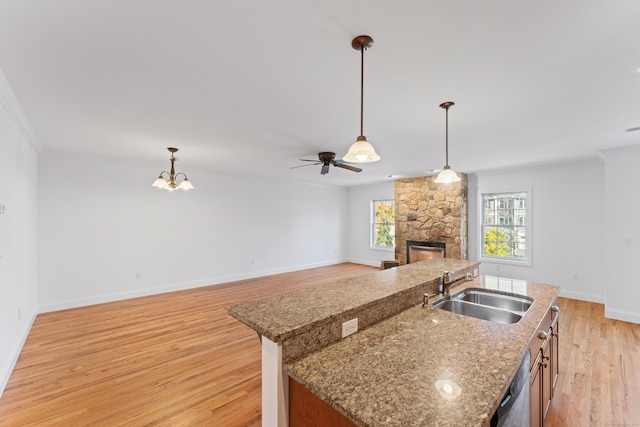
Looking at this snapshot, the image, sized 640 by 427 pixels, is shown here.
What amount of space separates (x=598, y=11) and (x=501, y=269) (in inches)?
213

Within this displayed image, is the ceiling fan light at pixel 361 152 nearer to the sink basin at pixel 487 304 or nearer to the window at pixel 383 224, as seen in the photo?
the sink basin at pixel 487 304

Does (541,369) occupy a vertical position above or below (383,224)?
below

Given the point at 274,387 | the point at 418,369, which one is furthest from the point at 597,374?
the point at 274,387

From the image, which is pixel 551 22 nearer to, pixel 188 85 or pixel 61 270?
pixel 188 85

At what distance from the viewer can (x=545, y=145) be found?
381 cm

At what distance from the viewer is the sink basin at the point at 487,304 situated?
2049mm

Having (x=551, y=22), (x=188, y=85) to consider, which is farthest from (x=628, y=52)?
(x=188, y=85)

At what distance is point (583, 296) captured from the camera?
189 inches

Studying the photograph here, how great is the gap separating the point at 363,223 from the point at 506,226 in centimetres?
373

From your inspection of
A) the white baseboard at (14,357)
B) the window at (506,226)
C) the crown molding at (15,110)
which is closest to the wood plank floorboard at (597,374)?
the window at (506,226)

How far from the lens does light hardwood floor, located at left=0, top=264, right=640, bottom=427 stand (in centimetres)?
209

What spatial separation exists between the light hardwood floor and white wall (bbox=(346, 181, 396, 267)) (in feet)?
14.7

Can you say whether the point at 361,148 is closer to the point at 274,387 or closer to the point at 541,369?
the point at 274,387

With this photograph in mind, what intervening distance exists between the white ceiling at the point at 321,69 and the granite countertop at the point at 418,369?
1.65 metres
